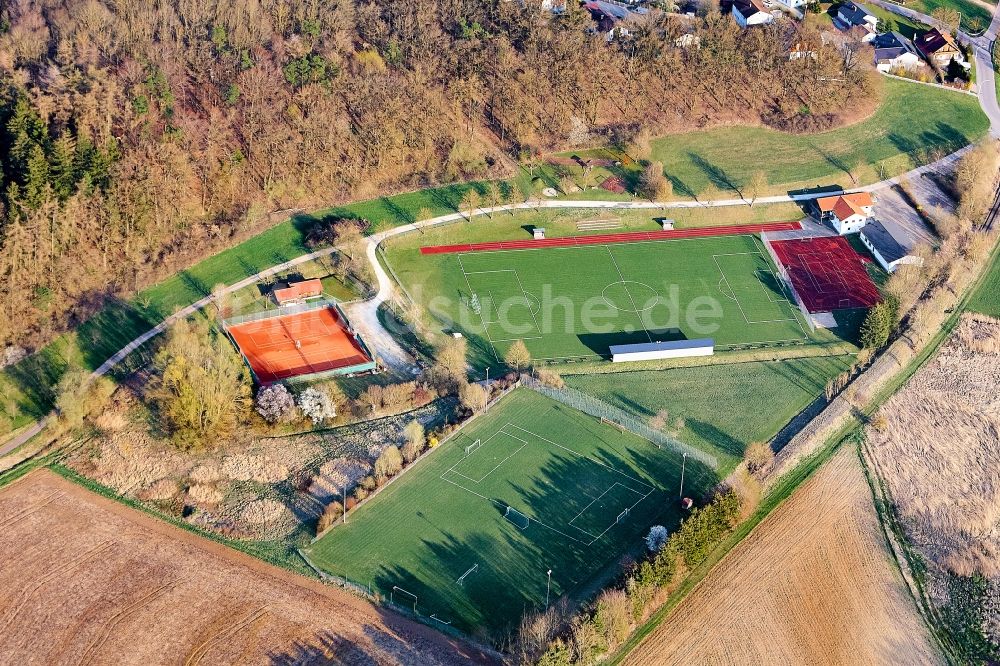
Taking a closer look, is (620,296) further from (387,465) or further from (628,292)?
(387,465)

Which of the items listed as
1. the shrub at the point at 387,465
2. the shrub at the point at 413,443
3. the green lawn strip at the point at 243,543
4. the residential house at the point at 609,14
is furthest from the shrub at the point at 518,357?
the residential house at the point at 609,14

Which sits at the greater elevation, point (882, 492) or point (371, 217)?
point (371, 217)

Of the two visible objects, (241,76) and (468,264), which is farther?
(241,76)

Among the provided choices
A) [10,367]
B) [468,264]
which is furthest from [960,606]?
[10,367]

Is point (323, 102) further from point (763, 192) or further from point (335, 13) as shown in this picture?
point (763, 192)

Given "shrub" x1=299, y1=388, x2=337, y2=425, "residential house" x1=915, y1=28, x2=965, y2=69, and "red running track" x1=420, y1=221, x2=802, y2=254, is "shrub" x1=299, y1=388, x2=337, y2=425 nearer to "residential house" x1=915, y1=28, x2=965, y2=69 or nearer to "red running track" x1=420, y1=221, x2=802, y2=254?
"red running track" x1=420, y1=221, x2=802, y2=254

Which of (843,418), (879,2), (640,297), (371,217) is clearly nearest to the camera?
(843,418)

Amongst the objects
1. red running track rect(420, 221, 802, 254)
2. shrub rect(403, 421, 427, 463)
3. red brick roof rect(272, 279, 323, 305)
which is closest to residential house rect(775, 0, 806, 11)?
red running track rect(420, 221, 802, 254)

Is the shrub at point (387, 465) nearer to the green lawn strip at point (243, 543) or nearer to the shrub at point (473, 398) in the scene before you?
the green lawn strip at point (243, 543)
